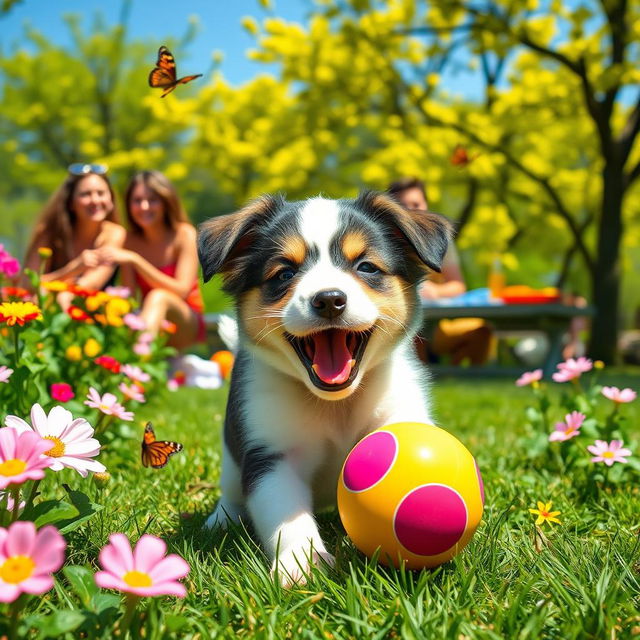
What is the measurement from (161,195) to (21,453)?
556cm

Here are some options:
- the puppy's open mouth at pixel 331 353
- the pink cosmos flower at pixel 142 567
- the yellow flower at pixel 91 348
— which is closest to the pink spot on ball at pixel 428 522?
the puppy's open mouth at pixel 331 353

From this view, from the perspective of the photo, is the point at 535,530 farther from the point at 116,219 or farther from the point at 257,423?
the point at 116,219

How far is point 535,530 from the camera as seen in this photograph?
7.61 feet

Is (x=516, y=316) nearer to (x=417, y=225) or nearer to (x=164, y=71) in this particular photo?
(x=417, y=225)

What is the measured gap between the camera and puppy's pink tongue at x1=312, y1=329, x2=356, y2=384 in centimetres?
228

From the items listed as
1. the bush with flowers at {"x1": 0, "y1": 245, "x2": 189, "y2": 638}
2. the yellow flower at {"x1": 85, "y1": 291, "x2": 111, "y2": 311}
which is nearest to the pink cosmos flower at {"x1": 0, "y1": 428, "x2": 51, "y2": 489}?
the bush with flowers at {"x1": 0, "y1": 245, "x2": 189, "y2": 638}

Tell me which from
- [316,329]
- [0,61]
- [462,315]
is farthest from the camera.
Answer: [0,61]

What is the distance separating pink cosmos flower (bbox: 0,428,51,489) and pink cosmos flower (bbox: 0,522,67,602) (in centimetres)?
18

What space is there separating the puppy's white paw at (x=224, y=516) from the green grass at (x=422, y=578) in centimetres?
6

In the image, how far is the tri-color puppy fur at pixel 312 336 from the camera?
2219 millimetres

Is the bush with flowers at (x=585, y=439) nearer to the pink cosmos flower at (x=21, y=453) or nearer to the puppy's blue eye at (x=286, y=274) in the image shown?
the puppy's blue eye at (x=286, y=274)

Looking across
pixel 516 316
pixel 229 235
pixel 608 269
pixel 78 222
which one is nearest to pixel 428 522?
pixel 229 235

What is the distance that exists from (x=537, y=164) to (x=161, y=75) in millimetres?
18920

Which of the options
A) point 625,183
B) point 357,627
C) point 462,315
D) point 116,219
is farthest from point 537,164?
point 357,627
